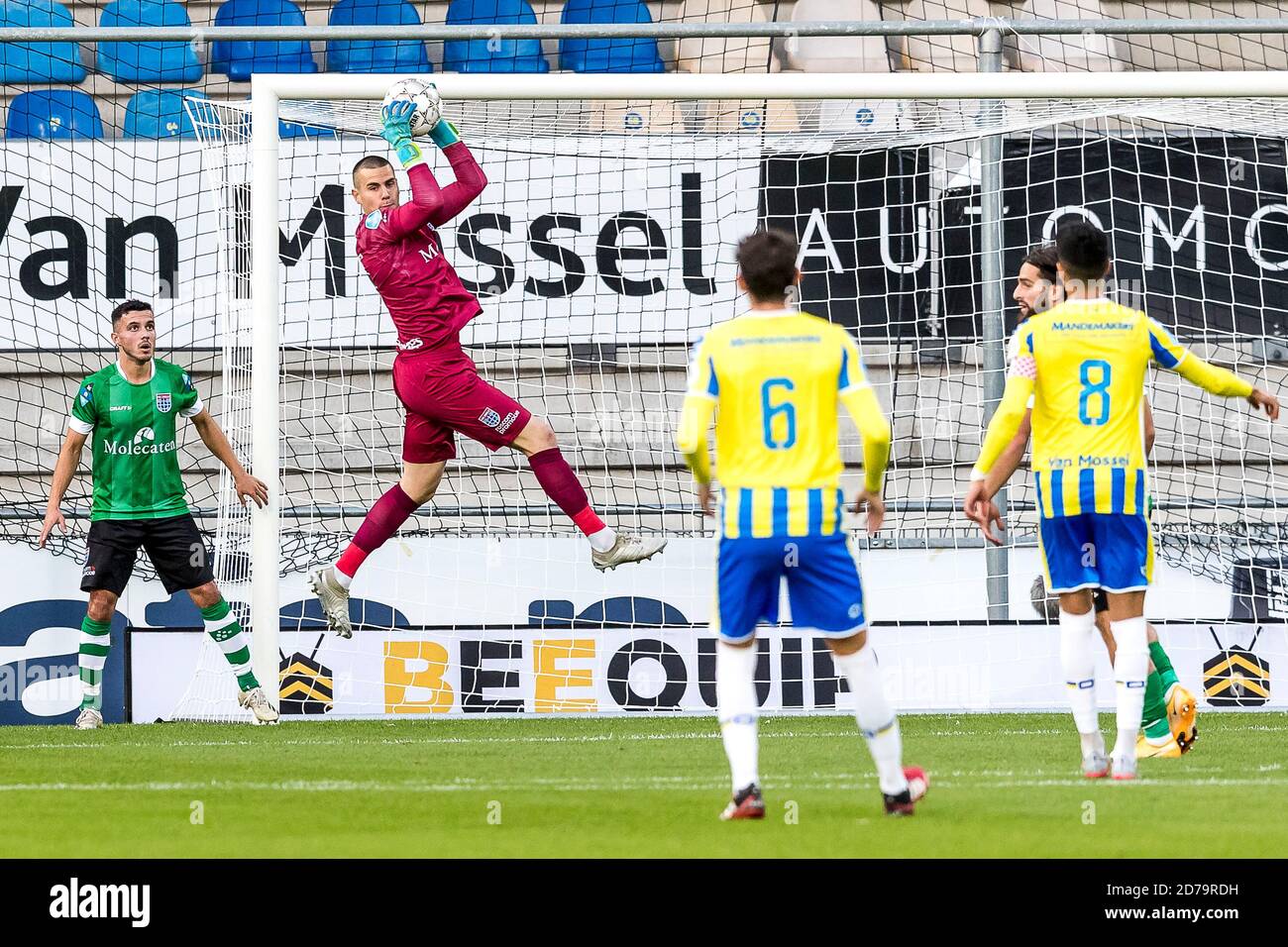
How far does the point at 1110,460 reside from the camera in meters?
5.65

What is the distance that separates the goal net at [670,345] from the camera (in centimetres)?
912

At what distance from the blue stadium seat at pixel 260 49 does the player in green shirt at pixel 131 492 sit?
4.10 m

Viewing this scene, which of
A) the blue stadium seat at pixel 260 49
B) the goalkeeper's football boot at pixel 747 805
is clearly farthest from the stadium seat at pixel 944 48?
the goalkeeper's football boot at pixel 747 805

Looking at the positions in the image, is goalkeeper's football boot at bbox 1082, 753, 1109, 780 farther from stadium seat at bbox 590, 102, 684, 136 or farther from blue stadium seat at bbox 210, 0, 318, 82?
blue stadium seat at bbox 210, 0, 318, 82

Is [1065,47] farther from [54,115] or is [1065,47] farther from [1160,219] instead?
[54,115]

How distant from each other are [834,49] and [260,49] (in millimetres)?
4064

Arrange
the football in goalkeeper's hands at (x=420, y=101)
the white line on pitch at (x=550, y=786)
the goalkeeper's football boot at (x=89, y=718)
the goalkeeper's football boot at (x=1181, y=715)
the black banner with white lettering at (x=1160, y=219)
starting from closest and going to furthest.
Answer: the white line on pitch at (x=550, y=786) → the goalkeeper's football boot at (x=1181, y=715) → the football in goalkeeper's hands at (x=420, y=101) → the goalkeeper's football boot at (x=89, y=718) → the black banner with white lettering at (x=1160, y=219)

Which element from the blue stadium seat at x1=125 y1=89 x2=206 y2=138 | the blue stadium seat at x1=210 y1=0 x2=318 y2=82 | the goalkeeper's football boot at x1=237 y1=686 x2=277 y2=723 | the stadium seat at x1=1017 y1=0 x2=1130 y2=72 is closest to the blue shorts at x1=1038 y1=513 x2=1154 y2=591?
the goalkeeper's football boot at x1=237 y1=686 x2=277 y2=723

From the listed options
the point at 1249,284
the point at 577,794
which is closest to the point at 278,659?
the point at 577,794

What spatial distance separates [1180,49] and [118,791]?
10440 mm

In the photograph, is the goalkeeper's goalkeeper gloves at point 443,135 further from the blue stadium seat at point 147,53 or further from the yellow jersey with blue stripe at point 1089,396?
the blue stadium seat at point 147,53

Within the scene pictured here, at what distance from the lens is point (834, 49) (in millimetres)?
12180

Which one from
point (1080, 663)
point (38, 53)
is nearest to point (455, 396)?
point (1080, 663)

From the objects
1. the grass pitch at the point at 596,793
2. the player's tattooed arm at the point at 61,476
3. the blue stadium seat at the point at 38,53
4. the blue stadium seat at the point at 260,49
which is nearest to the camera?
the grass pitch at the point at 596,793
